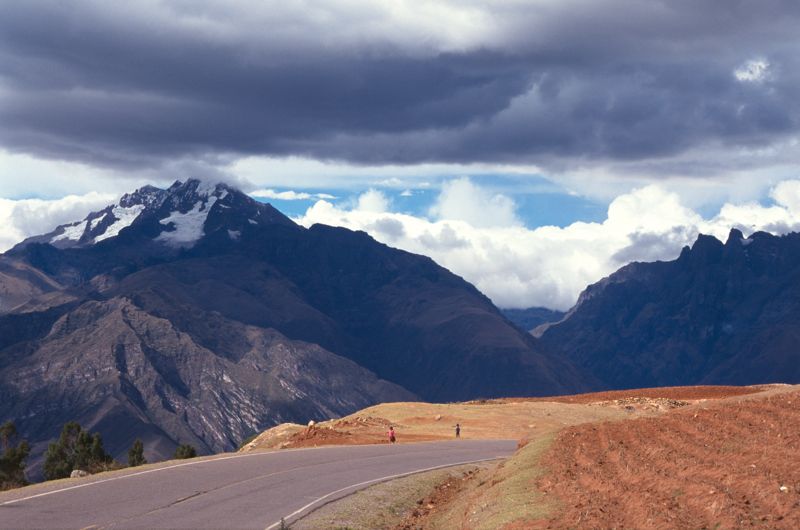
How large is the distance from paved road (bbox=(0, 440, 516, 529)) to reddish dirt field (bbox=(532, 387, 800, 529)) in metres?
8.07

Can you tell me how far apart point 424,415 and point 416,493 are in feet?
151

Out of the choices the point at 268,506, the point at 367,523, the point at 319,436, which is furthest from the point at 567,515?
the point at 319,436

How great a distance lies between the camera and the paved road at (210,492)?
3067 cm

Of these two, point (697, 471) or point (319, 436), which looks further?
point (319, 436)

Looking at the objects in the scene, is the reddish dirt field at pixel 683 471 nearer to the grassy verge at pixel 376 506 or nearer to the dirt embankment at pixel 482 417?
the grassy verge at pixel 376 506

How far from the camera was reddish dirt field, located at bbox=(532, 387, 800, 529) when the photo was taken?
Answer: 2542 centimetres

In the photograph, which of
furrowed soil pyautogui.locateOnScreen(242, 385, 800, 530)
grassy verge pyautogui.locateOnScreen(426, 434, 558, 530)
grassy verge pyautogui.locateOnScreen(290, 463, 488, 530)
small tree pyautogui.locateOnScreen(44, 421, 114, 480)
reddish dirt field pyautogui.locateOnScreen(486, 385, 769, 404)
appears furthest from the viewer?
small tree pyautogui.locateOnScreen(44, 421, 114, 480)

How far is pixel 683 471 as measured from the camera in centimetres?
3117

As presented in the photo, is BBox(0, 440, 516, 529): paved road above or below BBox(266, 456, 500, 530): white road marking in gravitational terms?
above


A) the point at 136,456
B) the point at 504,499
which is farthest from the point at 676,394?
the point at 136,456

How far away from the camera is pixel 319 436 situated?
2569 inches

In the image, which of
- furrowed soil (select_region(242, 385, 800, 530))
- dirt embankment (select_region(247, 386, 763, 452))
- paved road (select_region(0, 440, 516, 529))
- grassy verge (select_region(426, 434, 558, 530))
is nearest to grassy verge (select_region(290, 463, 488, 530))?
furrowed soil (select_region(242, 385, 800, 530))

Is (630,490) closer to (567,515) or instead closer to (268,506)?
(567,515)

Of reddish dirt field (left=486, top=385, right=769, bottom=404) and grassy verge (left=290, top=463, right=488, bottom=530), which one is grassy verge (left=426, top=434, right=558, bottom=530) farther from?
reddish dirt field (left=486, top=385, right=769, bottom=404)
